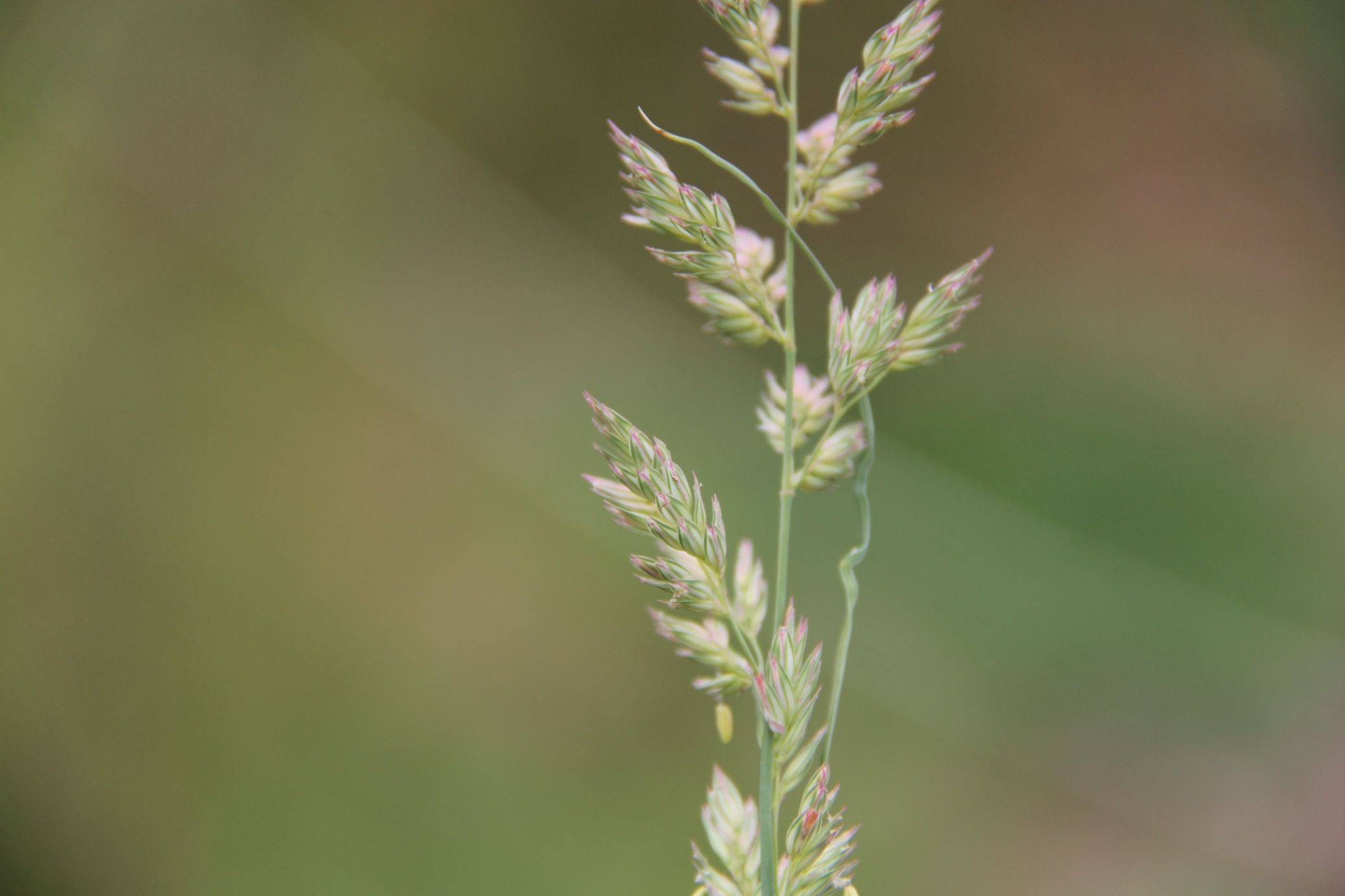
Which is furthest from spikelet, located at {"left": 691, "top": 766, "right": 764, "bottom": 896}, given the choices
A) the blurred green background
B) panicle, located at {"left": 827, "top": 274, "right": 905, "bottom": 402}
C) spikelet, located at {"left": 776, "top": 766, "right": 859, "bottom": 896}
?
the blurred green background

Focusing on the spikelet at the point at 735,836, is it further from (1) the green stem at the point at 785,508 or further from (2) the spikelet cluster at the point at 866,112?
(2) the spikelet cluster at the point at 866,112

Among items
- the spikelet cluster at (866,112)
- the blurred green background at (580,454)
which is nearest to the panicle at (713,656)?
the spikelet cluster at (866,112)

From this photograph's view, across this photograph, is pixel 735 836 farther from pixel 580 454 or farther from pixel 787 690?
pixel 580 454

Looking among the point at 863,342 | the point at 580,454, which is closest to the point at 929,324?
the point at 863,342

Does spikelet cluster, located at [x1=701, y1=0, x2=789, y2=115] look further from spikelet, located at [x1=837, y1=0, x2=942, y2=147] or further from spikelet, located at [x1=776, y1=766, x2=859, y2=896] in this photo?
spikelet, located at [x1=776, y1=766, x2=859, y2=896]

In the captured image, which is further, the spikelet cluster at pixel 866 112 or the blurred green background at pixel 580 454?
the blurred green background at pixel 580 454
